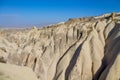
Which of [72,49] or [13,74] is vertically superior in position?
[13,74]

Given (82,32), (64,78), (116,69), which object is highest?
(82,32)

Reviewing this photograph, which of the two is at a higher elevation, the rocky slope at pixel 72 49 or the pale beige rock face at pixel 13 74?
the pale beige rock face at pixel 13 74

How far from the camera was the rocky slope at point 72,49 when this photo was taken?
2625 centimetres

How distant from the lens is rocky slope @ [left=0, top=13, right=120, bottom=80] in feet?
86.1

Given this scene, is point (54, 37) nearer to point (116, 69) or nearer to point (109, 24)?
point (109, 24)

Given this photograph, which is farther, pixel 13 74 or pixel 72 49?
pixel 72 49

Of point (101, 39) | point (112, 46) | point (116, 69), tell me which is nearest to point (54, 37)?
point (101, 39)

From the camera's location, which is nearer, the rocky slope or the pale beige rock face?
the pale beige rock face

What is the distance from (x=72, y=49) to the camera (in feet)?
96.3

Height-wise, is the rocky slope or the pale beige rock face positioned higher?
the pale beige rock face

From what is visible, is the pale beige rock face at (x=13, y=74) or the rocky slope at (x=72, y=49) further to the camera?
the rocky slope at (x=72, y=49)

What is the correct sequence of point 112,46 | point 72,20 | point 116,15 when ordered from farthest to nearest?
1. point 72,20
2. point 116,15
3. point 112,46

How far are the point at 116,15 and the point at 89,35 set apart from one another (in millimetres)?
3818

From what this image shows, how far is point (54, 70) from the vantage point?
96.4 feet
